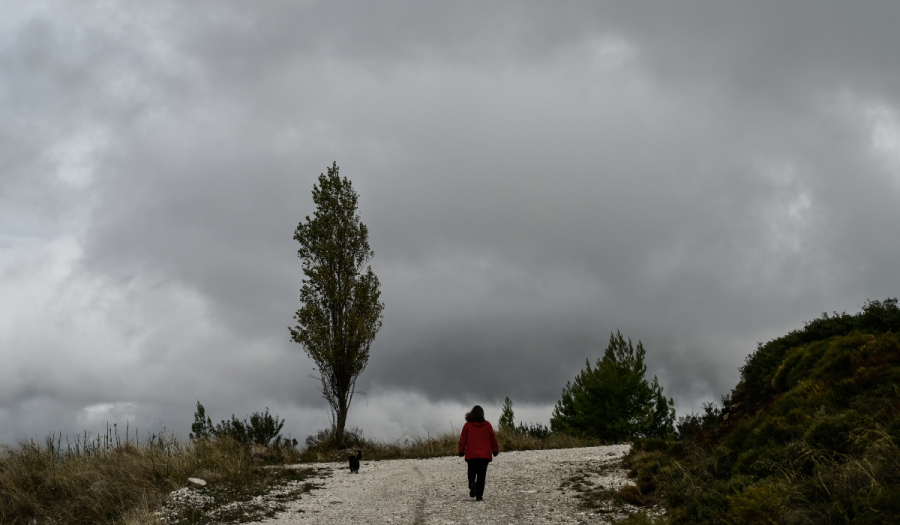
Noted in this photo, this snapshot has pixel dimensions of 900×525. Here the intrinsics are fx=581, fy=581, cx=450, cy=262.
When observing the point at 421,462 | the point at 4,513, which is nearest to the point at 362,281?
the point at 421,462

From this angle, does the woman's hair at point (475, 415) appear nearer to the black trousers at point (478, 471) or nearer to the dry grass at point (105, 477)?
the black trousers at point (478, 471)

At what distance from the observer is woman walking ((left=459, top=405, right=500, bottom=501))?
11.6m

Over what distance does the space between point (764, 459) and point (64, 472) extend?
1435cm

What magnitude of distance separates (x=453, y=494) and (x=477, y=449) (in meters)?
1.50

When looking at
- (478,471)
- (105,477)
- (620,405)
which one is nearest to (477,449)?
(478,471)

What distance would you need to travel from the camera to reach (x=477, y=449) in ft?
38.1

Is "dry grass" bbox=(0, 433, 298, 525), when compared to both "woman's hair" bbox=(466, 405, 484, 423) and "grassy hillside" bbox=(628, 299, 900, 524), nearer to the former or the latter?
"woman's hair" bbox=(466, 405, 484, 423)

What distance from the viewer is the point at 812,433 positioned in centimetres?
795

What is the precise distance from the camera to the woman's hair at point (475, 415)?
479 inches

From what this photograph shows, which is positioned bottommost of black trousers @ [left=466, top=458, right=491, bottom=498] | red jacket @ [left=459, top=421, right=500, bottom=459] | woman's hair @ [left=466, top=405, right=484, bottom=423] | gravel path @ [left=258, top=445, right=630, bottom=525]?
gravel path @ [left=258, top=445, right=630, bottom=525]

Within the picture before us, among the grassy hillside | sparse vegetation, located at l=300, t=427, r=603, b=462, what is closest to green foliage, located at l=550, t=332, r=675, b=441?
sparse vegetation, located at l=300, t=427, r=603, b=462

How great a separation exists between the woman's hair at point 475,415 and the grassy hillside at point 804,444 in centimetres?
333

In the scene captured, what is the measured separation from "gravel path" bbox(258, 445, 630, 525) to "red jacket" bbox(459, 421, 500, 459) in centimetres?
90

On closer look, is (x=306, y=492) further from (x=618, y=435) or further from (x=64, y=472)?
(x=618, y=435)
